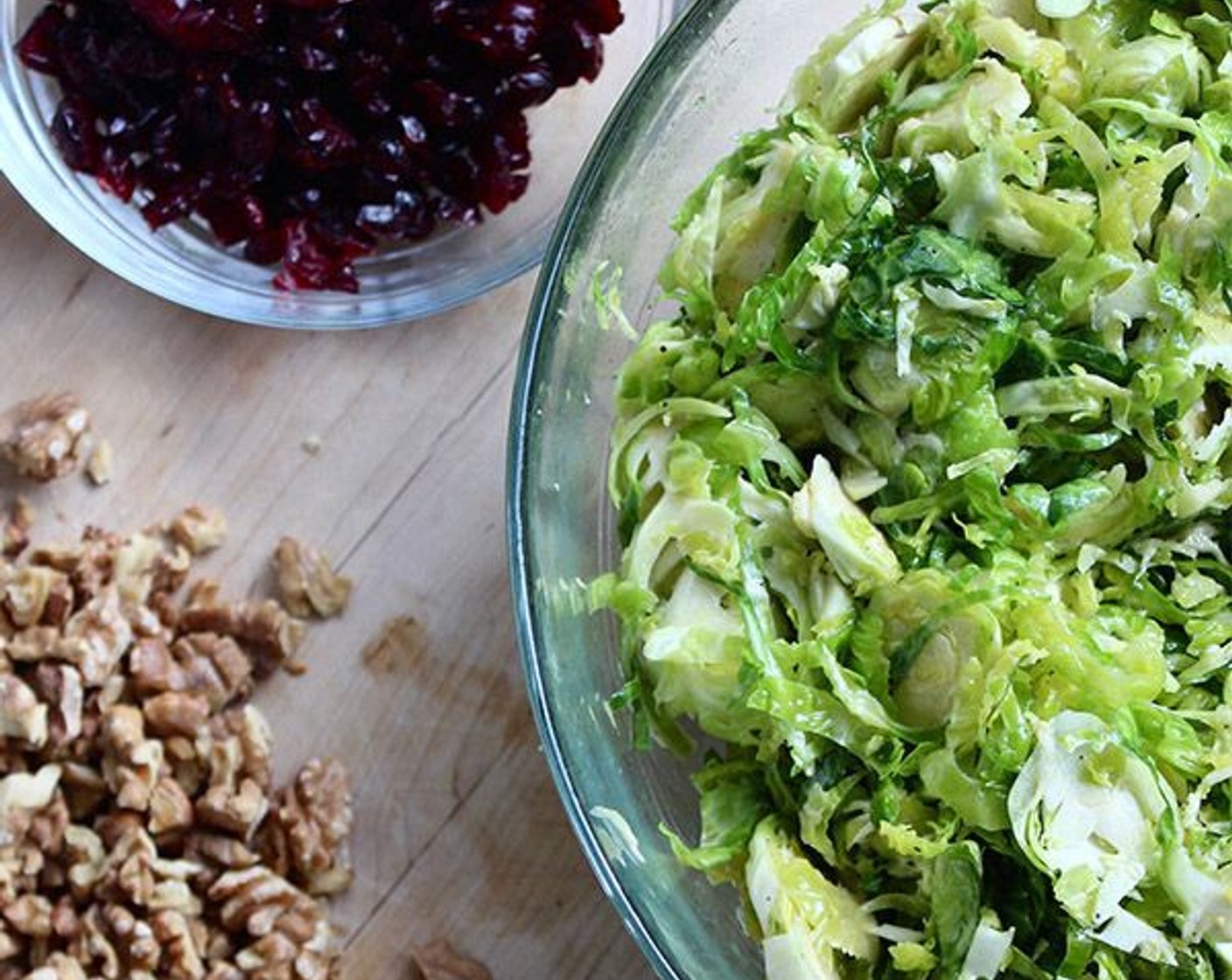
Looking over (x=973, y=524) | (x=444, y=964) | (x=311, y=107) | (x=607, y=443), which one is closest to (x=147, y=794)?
(x=444, y=964)

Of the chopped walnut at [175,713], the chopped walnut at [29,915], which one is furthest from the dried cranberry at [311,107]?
the chopped walnut at [29,915]

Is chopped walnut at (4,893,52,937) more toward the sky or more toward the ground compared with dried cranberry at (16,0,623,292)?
more toward the ground

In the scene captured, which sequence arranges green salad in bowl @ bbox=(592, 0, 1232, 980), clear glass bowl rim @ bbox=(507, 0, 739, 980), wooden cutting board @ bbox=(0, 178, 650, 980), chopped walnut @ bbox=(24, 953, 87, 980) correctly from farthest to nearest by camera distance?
wooden cutting board @ bbox=(0, 178, 650, 980) < chopped walnut @ bbox=(24, 953, 87, 980) < clear glass bowl rim @ bbox=(507, 0, 739, 980) < green salad in bowl @ bbox=(592, 0, 1232, 980)

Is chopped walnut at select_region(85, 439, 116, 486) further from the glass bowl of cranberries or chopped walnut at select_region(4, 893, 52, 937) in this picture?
chopped walnut at select_region(4, 893, 52, 937)

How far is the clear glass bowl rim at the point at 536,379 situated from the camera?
6.30ft

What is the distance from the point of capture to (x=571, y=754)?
1932 mm

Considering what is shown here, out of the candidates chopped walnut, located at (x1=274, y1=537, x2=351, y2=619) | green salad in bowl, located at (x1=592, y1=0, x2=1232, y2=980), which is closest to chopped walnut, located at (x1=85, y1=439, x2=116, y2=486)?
chopped walnut, located at (x1=274, y1=537, x2=351, y2=619)

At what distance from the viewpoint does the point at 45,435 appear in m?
2.36

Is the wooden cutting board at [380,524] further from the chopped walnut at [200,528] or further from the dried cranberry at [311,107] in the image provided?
the dried cranberry at [311,107]

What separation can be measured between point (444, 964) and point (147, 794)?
0.43 m

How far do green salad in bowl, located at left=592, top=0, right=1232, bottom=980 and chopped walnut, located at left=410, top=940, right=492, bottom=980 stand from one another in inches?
22.5

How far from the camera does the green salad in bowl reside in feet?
5.52

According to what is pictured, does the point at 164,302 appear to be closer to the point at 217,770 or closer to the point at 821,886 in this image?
the point at 217,770

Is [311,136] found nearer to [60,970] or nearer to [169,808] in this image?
[169,808]
